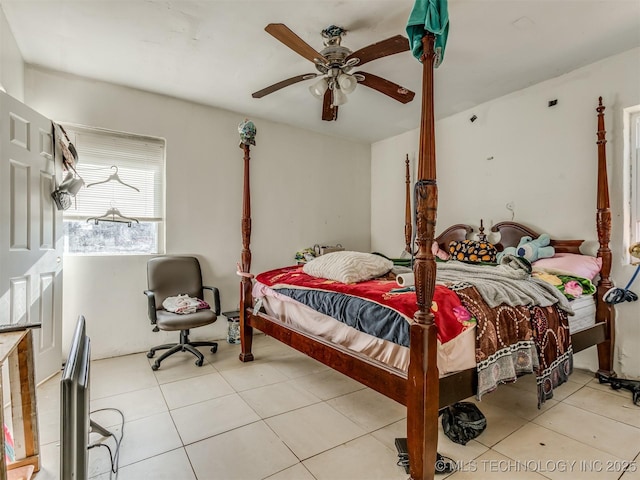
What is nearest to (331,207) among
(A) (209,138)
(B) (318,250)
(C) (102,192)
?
(B) (318,250)

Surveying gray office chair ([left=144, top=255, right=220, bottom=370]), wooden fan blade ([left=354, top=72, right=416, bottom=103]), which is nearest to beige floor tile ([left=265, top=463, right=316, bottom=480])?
gray office chair ([left=144, top=255, right=220, bottom=370])

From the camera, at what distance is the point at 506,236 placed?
326 cm

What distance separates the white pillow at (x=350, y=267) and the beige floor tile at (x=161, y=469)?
4.36 ft

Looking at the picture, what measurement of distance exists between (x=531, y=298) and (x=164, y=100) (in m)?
3.60

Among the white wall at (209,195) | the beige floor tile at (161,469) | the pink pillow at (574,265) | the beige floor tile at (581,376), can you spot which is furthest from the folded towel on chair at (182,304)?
the beige floor tile at (581,376)

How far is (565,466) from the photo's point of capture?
166cm

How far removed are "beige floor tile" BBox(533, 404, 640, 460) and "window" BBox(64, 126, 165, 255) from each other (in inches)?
139

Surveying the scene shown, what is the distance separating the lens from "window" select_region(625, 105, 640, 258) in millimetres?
2633

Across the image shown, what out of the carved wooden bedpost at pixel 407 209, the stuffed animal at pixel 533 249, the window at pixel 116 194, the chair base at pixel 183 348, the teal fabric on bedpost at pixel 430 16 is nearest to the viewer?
the teal fabric on bedpost at pixel 430 16

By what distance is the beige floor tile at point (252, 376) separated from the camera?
260cm

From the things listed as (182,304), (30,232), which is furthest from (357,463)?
(30,232)

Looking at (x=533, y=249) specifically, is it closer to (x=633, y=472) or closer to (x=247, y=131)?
(x=633, y=472)

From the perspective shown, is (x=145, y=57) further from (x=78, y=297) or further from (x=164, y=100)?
(x=78, y=297)

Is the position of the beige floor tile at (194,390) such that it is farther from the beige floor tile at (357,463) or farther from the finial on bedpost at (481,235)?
the finial on bedpost at (481,235)
